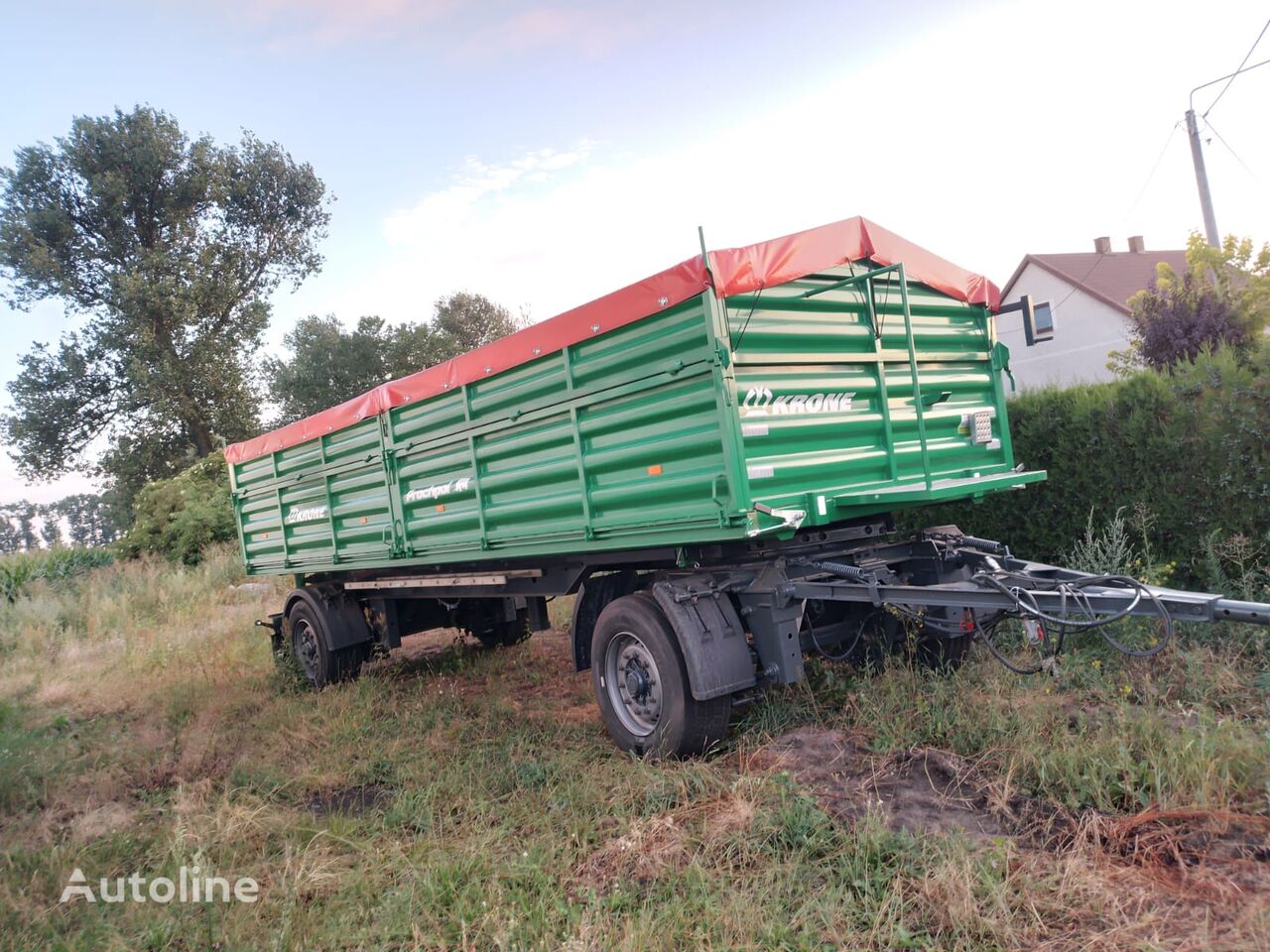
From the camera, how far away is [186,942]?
331 centimetres

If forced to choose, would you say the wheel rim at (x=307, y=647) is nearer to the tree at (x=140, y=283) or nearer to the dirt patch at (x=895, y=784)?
the dirt patch at (x=895, y=784)

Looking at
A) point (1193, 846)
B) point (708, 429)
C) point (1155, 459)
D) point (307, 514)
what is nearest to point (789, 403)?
point (708, 429)

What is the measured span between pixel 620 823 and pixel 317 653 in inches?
207

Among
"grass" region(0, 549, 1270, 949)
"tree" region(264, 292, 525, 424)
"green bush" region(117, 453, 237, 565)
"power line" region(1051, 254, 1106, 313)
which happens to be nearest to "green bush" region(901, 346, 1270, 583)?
"grass" region(0, 549, 1270, 949)

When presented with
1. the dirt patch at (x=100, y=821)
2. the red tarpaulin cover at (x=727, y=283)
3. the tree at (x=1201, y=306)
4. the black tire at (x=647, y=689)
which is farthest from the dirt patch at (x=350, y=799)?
the tree at (x=1201, y=306)

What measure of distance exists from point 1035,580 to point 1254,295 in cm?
1552

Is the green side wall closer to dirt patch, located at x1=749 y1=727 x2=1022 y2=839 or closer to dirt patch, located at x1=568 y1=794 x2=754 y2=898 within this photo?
dirt patch, located at x1=749 y1=727 x2=1022 y2=839

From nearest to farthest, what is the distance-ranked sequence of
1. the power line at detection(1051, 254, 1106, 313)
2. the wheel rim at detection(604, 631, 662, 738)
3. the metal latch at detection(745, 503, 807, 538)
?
the metal latch at detection(745, 503, 807, 538) < the wheel rim at detection(604, 631, 662, 738) < the power line at detection(1051, 254, 1106, 313)

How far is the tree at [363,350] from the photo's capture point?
29438 millimetres

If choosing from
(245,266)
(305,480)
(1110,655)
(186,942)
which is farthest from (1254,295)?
(245,266)

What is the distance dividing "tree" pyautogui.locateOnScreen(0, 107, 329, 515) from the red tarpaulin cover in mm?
17724

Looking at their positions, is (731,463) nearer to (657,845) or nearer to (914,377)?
(914,377)

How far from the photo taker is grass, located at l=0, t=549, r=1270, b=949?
2.93m

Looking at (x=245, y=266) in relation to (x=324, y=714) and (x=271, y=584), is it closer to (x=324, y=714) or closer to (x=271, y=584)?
(x=271, y=584)
